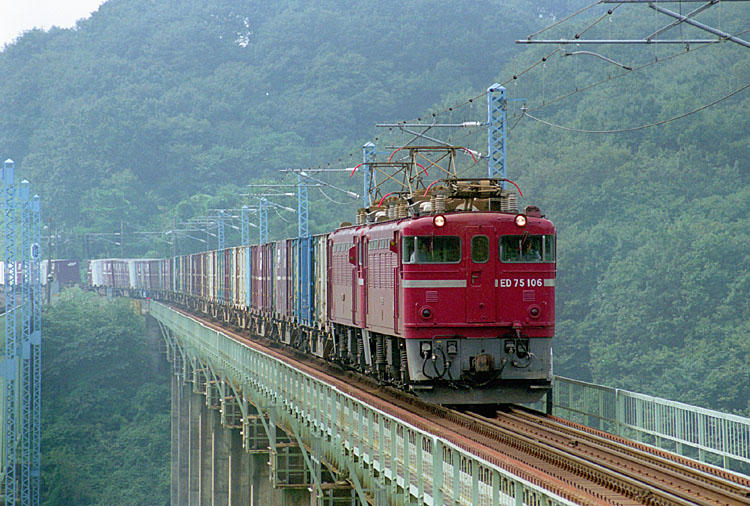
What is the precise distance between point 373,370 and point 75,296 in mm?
72734

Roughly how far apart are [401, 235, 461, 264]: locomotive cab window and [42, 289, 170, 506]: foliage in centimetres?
4846

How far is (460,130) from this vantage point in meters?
81.0

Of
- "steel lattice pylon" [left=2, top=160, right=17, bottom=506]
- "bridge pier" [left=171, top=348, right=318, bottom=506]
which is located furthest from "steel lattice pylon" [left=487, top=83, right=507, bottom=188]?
"steel lattice pylon" [left=2, top=160, right=17, bottom=506]

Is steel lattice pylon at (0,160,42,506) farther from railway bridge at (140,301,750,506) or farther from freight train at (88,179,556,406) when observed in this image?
freight train at (88,179,556,406)

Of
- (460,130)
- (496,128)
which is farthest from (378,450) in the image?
(460,130)

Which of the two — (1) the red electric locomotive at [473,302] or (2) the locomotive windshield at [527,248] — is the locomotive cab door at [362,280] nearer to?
(1) the red electric locomotive at [473,302]

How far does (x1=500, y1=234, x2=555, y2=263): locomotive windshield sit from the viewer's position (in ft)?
58.7

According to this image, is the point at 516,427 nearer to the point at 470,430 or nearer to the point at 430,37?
the point at 470,430

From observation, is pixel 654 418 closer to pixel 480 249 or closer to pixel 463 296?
pixel 463 296

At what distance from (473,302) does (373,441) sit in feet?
13.0

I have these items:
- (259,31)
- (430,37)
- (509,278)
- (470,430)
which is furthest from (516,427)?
(259,31)

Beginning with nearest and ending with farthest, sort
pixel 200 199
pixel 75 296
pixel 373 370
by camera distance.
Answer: pixel 373 370
pixel 75 296
pixel 200 199

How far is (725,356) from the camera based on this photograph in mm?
54219

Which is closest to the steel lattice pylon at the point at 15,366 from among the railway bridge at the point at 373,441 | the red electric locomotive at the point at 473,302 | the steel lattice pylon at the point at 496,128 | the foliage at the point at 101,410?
the railway bridge at the point at 373,441
